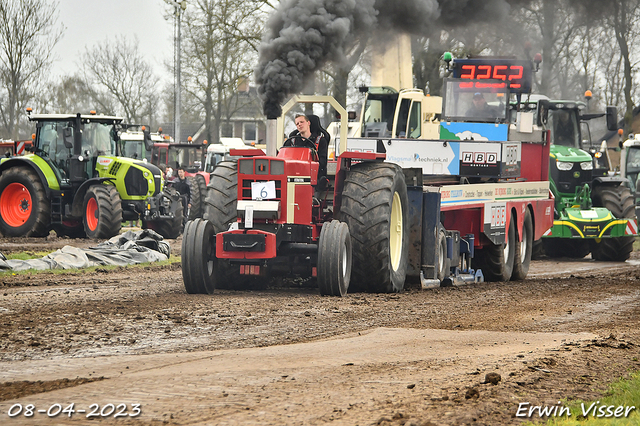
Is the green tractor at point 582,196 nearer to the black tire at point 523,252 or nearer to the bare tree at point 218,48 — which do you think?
the black tire at point 523,252

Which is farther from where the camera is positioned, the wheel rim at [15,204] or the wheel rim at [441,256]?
the wheel rim at [15,204]

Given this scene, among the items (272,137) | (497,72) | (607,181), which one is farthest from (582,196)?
(272,137)

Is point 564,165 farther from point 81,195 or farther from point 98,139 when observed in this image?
point 81,195

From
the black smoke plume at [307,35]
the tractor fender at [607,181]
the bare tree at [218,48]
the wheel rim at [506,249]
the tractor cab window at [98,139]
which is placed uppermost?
the bare tree at [218,48]

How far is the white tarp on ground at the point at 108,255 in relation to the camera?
13914 mm

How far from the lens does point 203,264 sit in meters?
9.98

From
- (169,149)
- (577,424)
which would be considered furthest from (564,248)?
(577,424)

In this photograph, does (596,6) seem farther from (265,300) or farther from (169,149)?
(169,149)

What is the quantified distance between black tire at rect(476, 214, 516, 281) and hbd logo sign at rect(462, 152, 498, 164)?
4.24ft

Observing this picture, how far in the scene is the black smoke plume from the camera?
11023mm

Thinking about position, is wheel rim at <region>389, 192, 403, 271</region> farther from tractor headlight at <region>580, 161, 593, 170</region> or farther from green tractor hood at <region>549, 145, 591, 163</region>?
tractor headlight at <region>580, 161, 593, 170</region>

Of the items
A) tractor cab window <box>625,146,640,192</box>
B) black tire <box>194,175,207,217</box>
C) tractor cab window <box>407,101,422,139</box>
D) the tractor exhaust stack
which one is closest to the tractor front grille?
black tire <box>194,175,207,217</box>

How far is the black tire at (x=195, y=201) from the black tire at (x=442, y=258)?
14.7 metres

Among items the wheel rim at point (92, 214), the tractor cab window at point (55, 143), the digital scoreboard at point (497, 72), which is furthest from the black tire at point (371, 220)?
the tractor cab window at point (55, 143)
